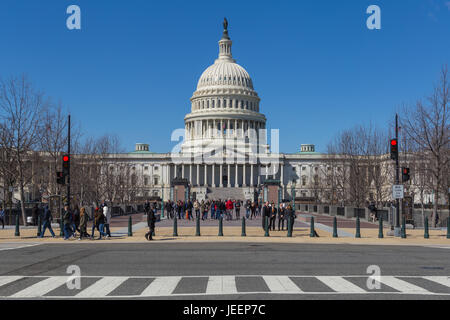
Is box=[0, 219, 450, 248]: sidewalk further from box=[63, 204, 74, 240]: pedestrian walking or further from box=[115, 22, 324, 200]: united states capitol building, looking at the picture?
box=[115, 22, 324, 200]: united states capitol building

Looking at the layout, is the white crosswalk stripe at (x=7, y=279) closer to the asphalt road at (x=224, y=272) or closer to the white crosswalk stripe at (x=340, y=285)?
the asphalt road at (x=224, y=272)

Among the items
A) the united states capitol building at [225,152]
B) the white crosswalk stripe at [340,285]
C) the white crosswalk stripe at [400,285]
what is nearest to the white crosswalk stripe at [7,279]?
the white crosswalk stripe at [340,285]

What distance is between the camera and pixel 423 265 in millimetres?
16703

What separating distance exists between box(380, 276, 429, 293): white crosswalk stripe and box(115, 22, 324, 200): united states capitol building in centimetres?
12528

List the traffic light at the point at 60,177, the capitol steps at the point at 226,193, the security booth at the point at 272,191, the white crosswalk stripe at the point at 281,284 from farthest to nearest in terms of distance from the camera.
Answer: the capitol steps at the point at 226,193
the security booth at the point at 272,191
the traffic light at the point at 60,177
the white crosswalk stripe at the point at 281,284

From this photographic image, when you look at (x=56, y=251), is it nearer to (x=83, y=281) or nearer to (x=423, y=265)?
(x=83, y=281)

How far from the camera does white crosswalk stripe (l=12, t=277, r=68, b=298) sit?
11352 mm

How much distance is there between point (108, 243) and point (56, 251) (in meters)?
4.48

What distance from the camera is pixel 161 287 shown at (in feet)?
40.0

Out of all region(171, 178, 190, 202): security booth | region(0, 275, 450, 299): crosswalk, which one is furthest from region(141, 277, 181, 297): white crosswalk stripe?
region(171, 178, 190, 202): security booth

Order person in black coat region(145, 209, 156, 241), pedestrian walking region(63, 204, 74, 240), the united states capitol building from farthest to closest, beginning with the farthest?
the united states capitol building < pedestrian walking region(63, 204, 74, 240) < person in black coat region(145, 209, 156, 241)

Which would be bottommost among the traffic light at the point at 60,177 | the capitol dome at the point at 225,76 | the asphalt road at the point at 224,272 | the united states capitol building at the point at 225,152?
the asphalt road at the point at 224,272

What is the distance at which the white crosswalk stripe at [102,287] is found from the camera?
11.3m
